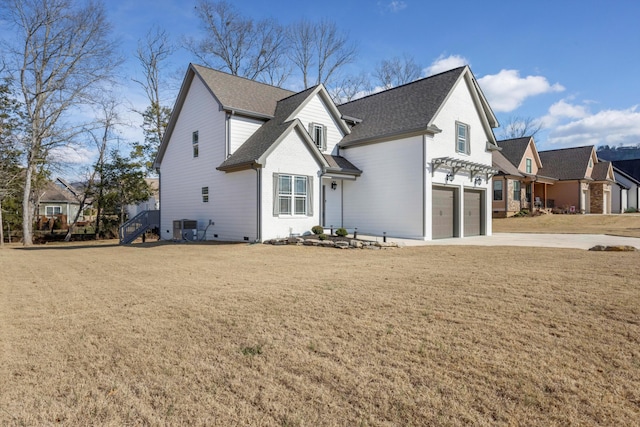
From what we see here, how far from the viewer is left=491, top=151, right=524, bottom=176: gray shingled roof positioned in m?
29.0

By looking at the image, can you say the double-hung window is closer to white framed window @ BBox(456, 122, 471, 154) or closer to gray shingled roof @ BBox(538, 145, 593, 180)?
gray shingled roof @ BBox(538, 145, 593, 180)

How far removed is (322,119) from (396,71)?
80.7ft

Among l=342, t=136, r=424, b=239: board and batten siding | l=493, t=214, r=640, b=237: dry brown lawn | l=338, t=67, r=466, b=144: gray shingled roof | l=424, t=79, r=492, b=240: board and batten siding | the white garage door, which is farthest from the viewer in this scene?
l=493, t=214, r=640, b=237: dry brown lawn

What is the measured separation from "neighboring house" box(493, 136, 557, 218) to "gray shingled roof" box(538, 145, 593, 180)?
1.20 m

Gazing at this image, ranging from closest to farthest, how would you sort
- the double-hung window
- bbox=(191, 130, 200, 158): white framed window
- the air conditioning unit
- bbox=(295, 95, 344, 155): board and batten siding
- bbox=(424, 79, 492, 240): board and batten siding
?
1. bbox=(424, 79, 492, 240): board and batten siding
2. the air conditioning unit
3. bbox=(295, 95, 344, 155): board and batten siding
4. bbox=(191, 130, 200, 158): white framed window
5. the double-hung window

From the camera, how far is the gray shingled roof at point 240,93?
57.8 ft

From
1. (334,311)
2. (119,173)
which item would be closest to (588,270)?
(334,311)

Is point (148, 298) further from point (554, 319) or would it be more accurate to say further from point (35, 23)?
point (35, 23)

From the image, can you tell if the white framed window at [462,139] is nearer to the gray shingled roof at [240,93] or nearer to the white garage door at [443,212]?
the white garage door at [443,212]

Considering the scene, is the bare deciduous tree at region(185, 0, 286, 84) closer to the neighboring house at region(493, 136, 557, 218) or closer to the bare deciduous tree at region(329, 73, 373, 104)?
the bare deciduous tree at region(329, 73, 373, 104)

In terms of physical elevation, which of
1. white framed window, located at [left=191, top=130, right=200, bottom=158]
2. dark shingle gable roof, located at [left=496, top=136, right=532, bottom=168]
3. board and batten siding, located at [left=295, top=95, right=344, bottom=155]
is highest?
dark shingle gable roof, located at [left=496, top=136, right=532, bottom=168]

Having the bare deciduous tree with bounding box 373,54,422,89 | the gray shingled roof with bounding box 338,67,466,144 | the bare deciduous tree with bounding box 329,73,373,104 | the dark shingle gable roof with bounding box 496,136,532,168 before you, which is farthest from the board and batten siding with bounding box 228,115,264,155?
the bare deciduous tree with bounding box 373,54,422,89

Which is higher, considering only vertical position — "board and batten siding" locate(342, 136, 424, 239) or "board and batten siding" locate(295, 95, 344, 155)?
"board and batten siding" locate(295, 95, 344, 155)

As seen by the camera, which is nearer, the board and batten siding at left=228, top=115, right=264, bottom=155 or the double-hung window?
the board and batten siding at left=228, top=115, right=264, bottom=155
